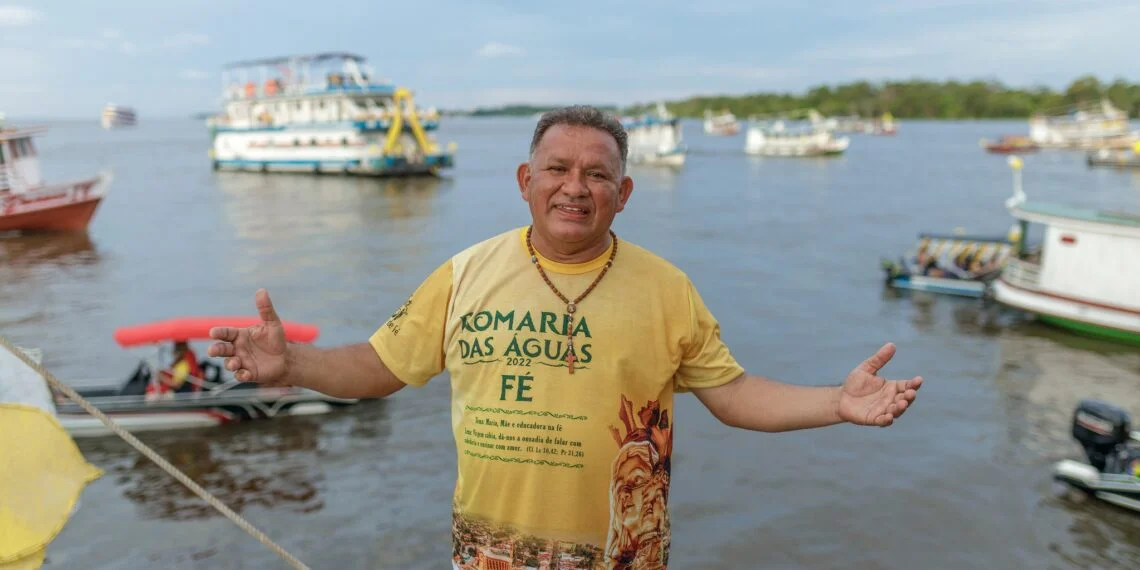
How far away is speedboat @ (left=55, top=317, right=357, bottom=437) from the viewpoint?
36.4 ft

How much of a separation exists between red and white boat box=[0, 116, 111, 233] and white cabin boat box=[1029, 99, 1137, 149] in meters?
82.7

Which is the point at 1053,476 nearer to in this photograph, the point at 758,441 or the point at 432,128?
the point at 758,441

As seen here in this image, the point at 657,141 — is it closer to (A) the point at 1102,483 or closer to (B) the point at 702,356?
(A) the point at 1102,483

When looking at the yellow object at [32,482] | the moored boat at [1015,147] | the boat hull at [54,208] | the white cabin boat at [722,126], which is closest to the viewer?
the yellow object at [32,482]

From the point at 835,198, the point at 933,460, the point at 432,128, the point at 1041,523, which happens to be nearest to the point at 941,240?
the point at 933,460

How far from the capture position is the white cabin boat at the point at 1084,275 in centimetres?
1591

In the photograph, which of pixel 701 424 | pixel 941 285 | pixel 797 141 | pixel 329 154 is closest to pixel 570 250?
pixel 701 424

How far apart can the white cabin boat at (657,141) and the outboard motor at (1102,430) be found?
55587mm

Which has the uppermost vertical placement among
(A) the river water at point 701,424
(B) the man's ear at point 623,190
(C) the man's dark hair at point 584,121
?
(C) the man's dark hair at point 584,121

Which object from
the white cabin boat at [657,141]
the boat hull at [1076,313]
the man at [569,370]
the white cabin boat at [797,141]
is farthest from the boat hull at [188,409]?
the white cabin boat at [797,141]

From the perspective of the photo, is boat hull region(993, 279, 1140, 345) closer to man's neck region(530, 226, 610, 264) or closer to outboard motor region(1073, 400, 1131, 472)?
outboard motor region(1073, 400, 1131, 472)

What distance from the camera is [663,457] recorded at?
91.7 inches

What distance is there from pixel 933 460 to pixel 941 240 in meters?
13.1

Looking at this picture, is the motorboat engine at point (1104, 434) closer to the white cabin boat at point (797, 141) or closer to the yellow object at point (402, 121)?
the yellow object at point (402, 121)
